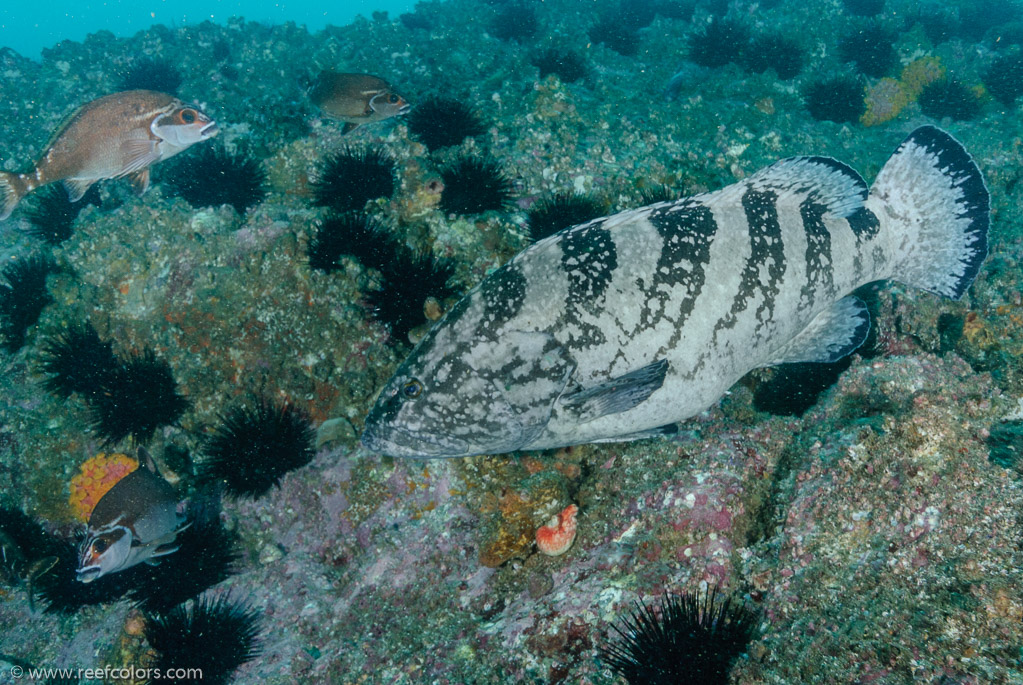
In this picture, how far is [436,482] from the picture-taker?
4.21 metres

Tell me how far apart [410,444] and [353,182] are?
11.3 ft

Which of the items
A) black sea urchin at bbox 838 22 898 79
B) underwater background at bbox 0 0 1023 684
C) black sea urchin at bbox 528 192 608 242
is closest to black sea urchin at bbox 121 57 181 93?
underwater background at bbox 0 0 1023 684

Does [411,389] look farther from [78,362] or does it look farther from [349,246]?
[78,362]

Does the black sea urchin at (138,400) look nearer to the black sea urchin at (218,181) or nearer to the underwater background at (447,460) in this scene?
the underwater background at (447,460)

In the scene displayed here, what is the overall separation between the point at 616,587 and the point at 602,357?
1398 millimetres

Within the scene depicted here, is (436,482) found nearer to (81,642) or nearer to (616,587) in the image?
(616,587)

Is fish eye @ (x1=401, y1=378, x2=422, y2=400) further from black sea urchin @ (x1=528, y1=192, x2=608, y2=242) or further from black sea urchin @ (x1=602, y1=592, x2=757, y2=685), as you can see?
black sea urchin @ (x1=528, y1=192, x2=608, y2=242)

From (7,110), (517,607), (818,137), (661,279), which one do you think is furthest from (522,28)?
(517,607)

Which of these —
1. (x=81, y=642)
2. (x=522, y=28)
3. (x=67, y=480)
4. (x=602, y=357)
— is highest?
(x=522, y=28)

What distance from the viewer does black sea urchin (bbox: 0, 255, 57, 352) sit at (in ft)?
18.2

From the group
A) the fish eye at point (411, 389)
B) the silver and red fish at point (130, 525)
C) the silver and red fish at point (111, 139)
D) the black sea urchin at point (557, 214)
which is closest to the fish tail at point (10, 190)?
the silver and red fish at point (111, 139)

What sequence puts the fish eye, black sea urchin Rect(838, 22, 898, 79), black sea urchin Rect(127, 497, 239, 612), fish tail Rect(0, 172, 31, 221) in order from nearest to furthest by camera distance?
the fish eye → black sea urchin Rect(127, 497, 239, 612) → fish tail Rect(0, 172, 31, 221) → black sea urchin Rect(838, 22, 898, 79)

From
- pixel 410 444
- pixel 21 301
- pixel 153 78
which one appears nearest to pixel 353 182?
pixel 410 444

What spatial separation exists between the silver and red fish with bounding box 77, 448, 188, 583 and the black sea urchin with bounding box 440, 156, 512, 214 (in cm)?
350
